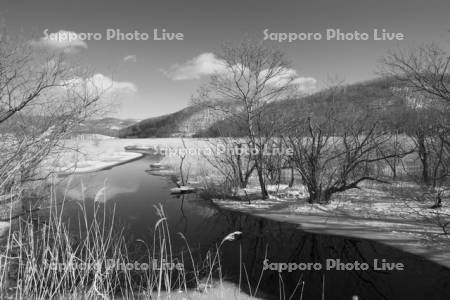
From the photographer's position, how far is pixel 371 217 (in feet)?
41.3

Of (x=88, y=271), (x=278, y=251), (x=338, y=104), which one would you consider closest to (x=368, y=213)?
(x=338, y=104)

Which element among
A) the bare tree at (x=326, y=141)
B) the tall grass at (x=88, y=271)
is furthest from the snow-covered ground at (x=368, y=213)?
the tall grass at (x=88, y=271)

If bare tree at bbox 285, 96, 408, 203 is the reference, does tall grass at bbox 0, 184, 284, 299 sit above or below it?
below

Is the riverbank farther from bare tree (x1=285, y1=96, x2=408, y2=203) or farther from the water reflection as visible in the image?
bare tree (x1=285, y1=96, x2=408, y2=203)

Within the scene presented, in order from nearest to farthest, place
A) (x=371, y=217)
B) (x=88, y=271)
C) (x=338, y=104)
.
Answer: (x=88, y=271), (x=371, y=217), (x=338, y=104)

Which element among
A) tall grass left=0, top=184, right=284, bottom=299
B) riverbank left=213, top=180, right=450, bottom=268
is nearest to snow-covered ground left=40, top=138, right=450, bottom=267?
riverbank left=213, top=180, right=450, bottom=268

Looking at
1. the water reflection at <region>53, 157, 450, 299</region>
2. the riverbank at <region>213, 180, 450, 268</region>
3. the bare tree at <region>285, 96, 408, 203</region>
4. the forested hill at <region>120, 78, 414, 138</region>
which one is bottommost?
the water reflection at <region>53, 157, 450, 299</region>

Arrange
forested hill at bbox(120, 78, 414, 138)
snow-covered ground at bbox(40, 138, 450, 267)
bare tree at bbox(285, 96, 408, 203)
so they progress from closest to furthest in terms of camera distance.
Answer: snow-covered ground at bbox(40, 138, 450, 267), bare tree at bbox(285, 96, 408, 203), forested hill at bbox(120, 78, 414, 138)

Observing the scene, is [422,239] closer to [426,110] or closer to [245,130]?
[245,130]

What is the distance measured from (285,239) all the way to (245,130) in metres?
7.58

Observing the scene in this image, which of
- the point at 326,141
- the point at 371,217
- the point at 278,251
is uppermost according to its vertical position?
the point at 326,141

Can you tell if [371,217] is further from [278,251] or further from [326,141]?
[278,251]

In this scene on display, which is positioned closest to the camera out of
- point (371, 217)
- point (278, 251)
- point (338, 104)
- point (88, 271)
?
point (88, 271)

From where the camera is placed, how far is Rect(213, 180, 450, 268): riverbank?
9656 mm
